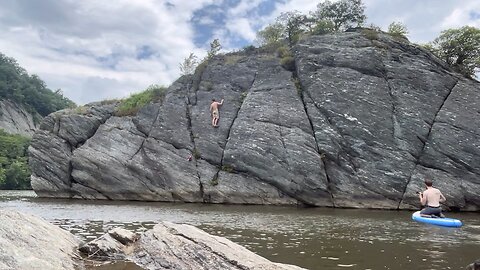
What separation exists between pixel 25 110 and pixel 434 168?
147m

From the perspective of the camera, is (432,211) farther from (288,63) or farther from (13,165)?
(13,165)

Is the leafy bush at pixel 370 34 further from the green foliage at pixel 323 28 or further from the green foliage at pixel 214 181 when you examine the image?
the green foliage at pixel 214 181

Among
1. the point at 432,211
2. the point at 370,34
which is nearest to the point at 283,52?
the point at 370,34

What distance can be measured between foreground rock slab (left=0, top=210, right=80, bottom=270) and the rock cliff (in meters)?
136

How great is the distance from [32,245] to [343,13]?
42.1 metres

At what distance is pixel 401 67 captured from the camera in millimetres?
38375

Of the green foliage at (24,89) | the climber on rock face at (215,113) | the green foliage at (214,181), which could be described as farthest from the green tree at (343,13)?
the green foliage at (24,89)

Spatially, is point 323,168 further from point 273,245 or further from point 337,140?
point 273,245

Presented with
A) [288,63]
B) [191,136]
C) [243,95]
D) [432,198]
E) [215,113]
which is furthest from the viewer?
[243,95]

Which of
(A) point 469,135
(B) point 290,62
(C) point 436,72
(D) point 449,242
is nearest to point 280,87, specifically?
(B) point 290,62

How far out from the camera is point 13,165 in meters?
83.6

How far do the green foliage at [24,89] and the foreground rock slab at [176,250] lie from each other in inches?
5471

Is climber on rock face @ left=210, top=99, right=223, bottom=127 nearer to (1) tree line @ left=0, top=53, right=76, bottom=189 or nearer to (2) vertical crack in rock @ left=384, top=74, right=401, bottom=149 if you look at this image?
(2) vertical crack in rock @ left=384, top=74, right=401, bottom=149

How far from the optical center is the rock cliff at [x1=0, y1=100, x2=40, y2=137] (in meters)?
136
